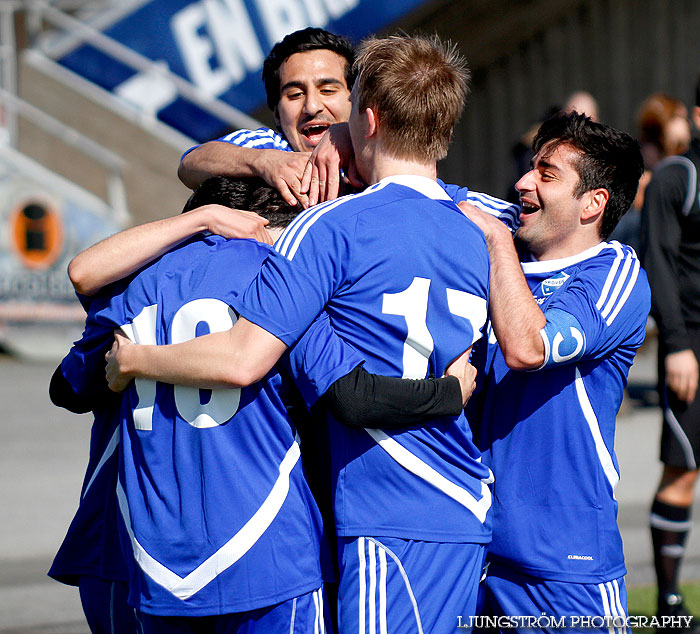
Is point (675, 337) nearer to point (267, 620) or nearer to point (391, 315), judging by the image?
point (391, 315)

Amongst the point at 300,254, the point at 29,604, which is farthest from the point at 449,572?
the point at 29,604

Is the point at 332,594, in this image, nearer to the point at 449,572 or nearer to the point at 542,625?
the point at 449,572

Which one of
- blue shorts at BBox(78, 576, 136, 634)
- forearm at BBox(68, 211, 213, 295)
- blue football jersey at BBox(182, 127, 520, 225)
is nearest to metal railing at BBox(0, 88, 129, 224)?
blue football jersey at BBox(182, 127, 520, 225)

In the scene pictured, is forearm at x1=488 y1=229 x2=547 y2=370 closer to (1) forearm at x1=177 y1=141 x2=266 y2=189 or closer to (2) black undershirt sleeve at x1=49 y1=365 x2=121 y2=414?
(1) forearm at x1=177 y1=141 x2=266 y2=189

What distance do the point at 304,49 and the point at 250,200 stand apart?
3.52 feet

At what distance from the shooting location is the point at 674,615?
4.32 meters

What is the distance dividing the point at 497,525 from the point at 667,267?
2.34 metres

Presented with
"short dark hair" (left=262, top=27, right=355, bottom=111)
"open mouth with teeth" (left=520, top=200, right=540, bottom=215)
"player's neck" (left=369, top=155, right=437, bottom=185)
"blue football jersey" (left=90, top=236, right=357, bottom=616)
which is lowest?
"blue football jersey" (left=90, top=236, right=357, bottom=616)

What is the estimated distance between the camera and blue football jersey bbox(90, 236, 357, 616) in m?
2.26

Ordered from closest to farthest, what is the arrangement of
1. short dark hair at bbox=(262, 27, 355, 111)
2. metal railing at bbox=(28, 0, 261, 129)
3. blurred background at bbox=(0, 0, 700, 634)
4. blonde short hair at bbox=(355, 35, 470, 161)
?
blonde short hair at bbox=(355, 35, 470, 161), short dark hair at bbox=(262, 27, 355, 111), blurred background at bbox=(0, 0, 700, 634), metal railing at bbox=(28, 0, 261, 129)

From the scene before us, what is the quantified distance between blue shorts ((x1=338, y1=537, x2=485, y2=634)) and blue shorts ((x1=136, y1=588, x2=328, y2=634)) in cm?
6

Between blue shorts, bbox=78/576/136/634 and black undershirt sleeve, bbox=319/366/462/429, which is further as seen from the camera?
blue shorts, bbox=78/576/136/634

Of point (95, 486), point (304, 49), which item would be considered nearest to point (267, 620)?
point (95, 486)

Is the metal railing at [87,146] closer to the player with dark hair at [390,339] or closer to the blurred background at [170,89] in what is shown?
the blurred background at [170,89]
